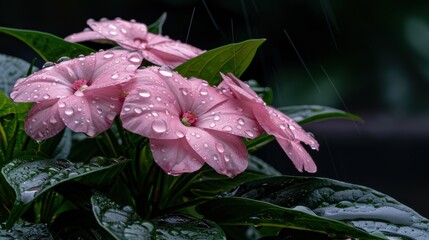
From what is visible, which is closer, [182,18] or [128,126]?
[128,126]

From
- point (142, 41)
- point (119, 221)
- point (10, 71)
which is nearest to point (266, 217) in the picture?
point (119, 221)

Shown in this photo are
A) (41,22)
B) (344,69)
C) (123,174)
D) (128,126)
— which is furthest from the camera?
(41,22)

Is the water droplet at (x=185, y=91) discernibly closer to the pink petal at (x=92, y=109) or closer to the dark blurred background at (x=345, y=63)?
the pink petal at (x=92, y=109)

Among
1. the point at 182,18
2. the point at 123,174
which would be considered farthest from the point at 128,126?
the point at 182,18

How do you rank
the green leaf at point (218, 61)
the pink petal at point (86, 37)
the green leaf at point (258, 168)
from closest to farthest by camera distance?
the green leaf at point (218, 61)
the pink petal at point (86, 37)
the green leaf at point (258, 168)

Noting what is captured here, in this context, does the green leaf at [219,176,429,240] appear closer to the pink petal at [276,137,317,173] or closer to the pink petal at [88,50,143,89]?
the pink petal at [276,137,317,173]

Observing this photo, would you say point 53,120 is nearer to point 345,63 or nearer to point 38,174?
point 38,174

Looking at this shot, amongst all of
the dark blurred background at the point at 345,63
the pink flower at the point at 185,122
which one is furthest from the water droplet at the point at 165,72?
the dark blurred background at the point at 345,63

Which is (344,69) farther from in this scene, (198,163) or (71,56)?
(198,163)
